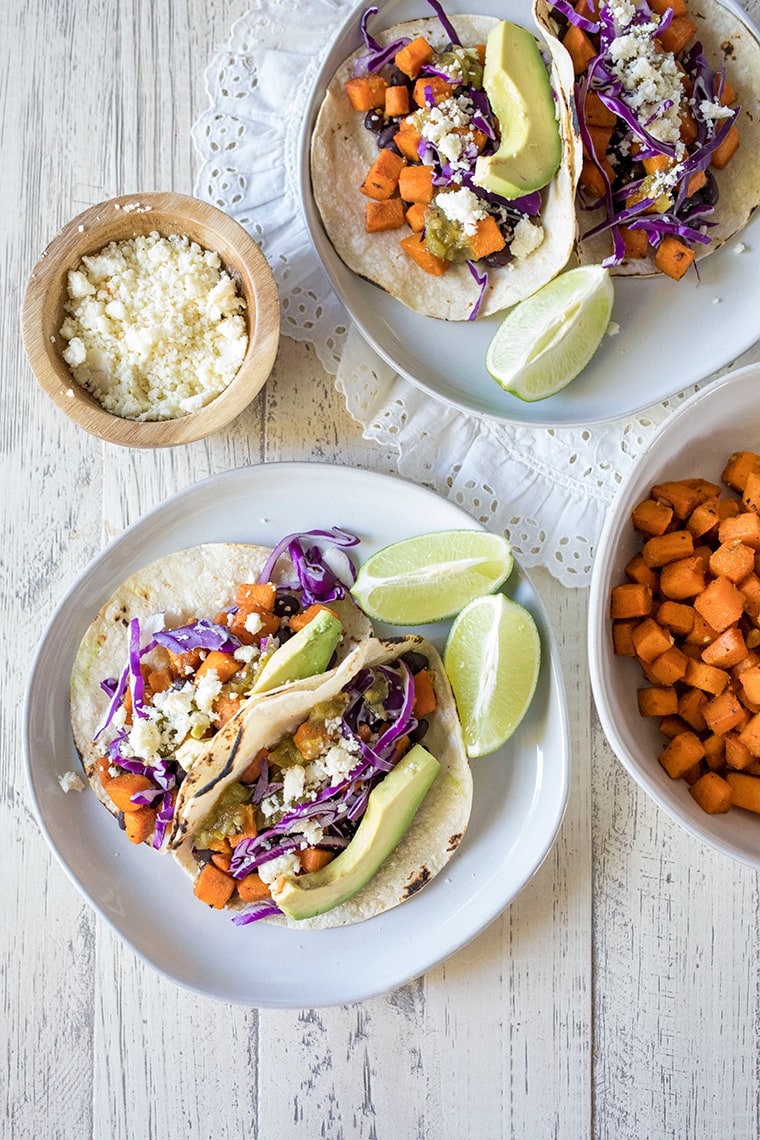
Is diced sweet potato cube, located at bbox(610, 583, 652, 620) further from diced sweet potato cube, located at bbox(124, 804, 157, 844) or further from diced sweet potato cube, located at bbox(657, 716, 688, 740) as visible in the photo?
diced sweet potato cube, located at bbox(124, 804, 157, 844)

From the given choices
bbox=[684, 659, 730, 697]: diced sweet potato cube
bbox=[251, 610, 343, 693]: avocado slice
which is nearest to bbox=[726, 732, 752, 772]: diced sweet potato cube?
bbox=[684, 659, 730, 697]: diced sweet potato cube

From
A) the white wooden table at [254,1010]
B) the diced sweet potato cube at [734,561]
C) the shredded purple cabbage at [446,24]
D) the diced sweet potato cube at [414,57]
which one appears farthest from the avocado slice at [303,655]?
the shredded purple cabbage at [446,24]

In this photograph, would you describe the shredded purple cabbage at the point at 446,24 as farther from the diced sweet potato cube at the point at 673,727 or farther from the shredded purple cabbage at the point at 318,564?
the diced sweet potato cube at the point at 673,727

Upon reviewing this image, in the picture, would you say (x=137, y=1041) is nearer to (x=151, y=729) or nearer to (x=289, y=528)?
(x=151, y=729)

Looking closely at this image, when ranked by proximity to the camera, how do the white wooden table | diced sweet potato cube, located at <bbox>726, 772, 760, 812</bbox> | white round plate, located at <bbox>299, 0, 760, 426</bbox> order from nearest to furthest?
diced sweet potato cube, located at <bbox>726, 772, 760, 812</bbox> < white round plate, located at <bbox>299, 0, 760, 426</bbox> < the white wooden table

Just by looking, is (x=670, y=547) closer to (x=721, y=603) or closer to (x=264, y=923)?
(x=721, y=603)

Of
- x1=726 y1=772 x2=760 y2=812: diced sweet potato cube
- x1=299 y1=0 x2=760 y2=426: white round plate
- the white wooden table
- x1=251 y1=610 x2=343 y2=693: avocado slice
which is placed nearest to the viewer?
x1=251 y1=610 x2=343 y2=693: avocado slice
